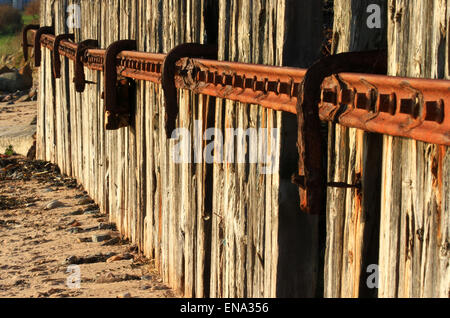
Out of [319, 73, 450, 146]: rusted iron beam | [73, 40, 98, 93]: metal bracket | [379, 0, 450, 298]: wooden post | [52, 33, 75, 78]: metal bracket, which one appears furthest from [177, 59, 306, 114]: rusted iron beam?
[52, 33, 75, 78]: metal bracket

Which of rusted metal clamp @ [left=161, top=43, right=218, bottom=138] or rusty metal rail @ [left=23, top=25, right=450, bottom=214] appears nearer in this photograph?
rusty metal rail @ [left=23, top=25, right=450, bottom=214]

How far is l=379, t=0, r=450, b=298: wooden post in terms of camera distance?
1.84 meters

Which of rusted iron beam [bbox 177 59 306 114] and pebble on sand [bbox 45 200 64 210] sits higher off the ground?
rusted iron beam [bbox 177 59 306 114]

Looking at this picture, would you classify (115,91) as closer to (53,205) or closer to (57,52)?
(53,205)

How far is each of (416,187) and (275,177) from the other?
883mm

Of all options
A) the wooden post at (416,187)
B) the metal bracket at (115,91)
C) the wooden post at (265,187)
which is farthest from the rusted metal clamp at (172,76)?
the wooden post at (416,187)

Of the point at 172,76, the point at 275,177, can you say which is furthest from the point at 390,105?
the point at 172,76

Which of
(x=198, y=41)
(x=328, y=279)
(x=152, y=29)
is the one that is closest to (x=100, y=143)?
(x=152, y=29)

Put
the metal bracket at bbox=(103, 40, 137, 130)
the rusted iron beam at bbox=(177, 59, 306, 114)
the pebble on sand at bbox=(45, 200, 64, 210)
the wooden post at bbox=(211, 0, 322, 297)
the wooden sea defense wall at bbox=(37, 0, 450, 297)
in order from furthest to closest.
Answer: the pebble on sand at bbox=(45, 200, 64, 210), the metal bracket at bbox=(103, 40, 137, 130), the wooden post at bbox=(211, 0, 322, 297), the rusted iron beam at bbox=(177, 59, 306, 114), the wooden sea defense wall at bbox=(37, 0, 450, 297)

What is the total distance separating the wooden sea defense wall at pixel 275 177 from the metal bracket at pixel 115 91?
0.32 feet

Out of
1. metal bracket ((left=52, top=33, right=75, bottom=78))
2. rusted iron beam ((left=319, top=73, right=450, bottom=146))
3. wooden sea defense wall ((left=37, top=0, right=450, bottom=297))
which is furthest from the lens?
metal bracket ((left=52, top=33, right=75, bottom=78))

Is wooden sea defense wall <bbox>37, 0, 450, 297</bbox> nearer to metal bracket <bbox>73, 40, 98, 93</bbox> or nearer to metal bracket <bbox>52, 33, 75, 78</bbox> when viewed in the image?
metal bracket <bbox>73, 40, 98, 93</bbox>
